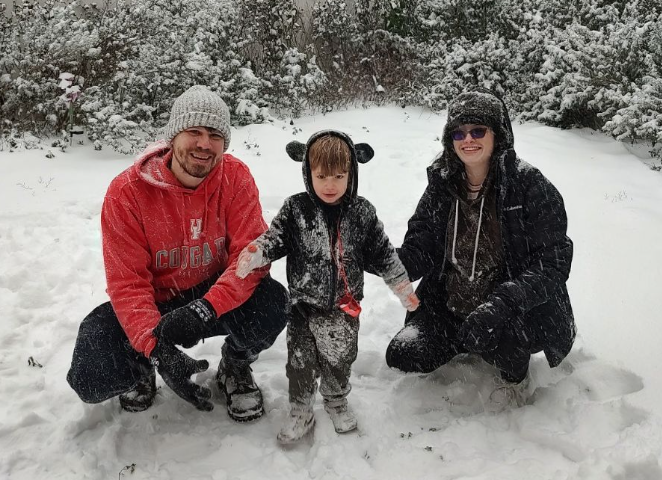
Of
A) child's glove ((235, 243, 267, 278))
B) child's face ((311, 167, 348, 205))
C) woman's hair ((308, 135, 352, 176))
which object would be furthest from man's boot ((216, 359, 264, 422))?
woman's hair ((308, 135, 352, 176))

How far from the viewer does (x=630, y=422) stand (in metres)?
2.23

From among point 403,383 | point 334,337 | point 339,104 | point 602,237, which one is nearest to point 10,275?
point 334,337

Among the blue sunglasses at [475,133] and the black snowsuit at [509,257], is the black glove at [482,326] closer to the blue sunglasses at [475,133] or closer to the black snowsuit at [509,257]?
the black snowsuit at [509,257]

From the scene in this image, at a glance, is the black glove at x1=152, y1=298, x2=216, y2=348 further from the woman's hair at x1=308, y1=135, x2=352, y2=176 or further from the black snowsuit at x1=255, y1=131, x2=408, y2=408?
the woman's hair at x1=308, y1=135, x2=352, y2=176

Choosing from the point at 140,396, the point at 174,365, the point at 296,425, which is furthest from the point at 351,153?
the point at 140,396

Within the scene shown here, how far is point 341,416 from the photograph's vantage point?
240 cm

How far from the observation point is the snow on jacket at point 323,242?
7.46 feet

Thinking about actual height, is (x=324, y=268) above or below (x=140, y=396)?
above

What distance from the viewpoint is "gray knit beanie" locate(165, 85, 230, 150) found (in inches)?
91.3

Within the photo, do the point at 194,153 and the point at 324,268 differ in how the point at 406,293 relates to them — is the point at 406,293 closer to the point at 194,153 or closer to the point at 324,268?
the point at 324,268

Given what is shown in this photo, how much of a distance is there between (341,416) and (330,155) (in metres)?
1.19

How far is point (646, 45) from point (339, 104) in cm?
452

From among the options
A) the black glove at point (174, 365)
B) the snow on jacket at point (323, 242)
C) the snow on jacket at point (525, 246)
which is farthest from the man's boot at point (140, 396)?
the snow on jacket at point (525, 246)

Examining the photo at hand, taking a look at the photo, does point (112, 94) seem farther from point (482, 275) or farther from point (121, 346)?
point (482, 275)
